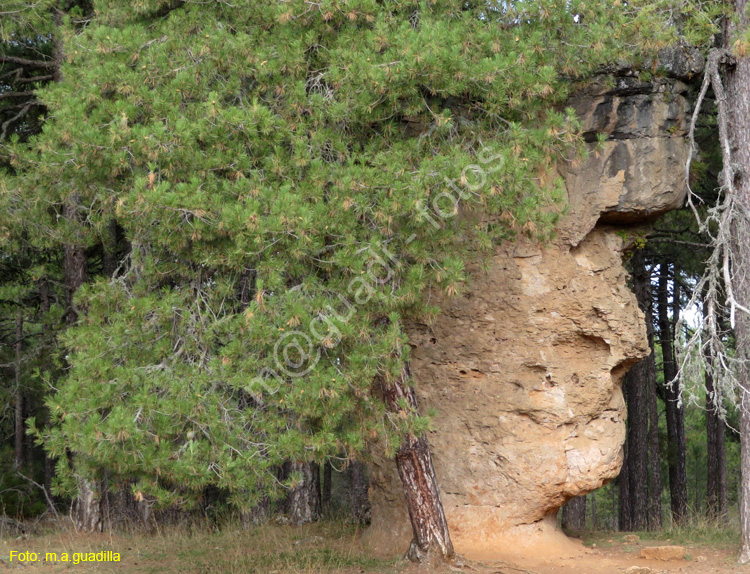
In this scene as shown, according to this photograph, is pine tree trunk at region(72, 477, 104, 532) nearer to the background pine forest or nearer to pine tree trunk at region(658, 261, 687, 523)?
the background pine forest

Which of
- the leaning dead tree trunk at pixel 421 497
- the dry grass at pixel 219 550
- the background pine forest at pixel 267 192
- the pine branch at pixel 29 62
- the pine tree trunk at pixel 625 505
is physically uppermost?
the pine branch at pixel 29 62

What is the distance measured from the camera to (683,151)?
891 cm

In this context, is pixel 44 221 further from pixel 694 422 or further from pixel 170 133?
pixel 694 422

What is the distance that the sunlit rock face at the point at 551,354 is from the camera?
864 cm

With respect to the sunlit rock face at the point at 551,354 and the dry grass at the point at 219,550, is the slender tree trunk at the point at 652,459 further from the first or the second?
the dry grass at the point at 219,550

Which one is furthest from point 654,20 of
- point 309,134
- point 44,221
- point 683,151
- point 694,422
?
point 694,422

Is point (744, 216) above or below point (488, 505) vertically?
above

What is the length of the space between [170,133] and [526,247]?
4715mm

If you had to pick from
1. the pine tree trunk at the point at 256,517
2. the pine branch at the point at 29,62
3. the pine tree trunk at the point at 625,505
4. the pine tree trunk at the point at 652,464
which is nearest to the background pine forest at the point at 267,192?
the pine branch at the point at 29,62

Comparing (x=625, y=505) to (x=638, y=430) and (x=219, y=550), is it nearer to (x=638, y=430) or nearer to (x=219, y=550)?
(x=638, y=430)

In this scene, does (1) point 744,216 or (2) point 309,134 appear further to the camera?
(1) point 744,216

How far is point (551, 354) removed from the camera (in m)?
8.77

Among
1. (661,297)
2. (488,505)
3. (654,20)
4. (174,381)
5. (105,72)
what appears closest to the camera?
(174,381)

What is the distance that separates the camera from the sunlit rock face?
8641 millimetres
